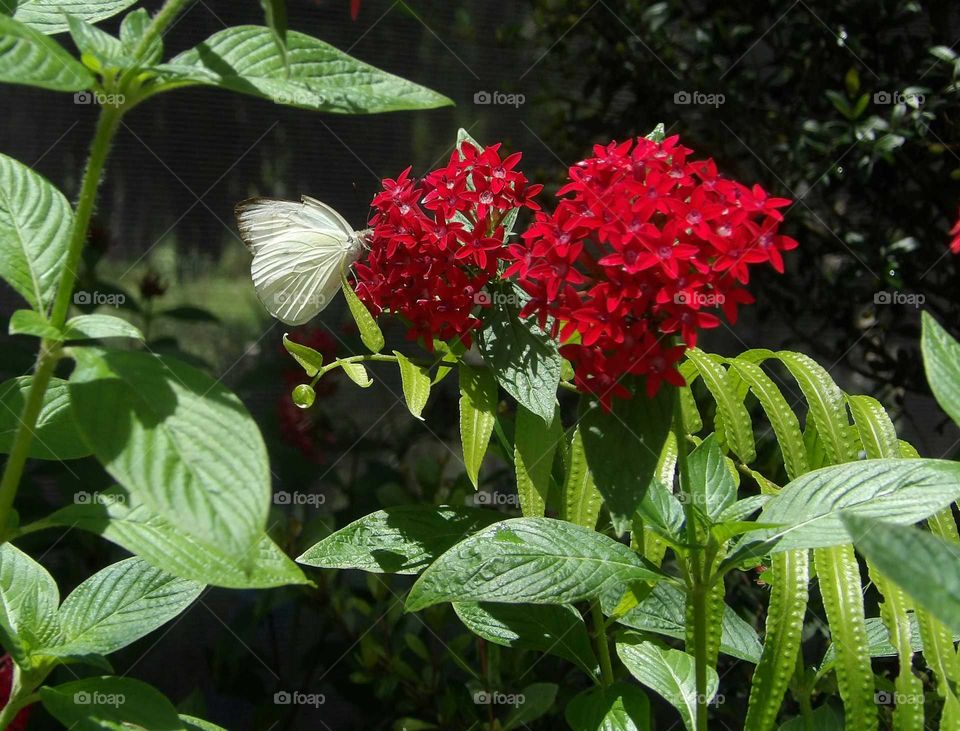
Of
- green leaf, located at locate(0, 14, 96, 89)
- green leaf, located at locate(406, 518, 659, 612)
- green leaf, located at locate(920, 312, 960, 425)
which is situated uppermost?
green leaf, located at locate(0, 14, 96, 89)

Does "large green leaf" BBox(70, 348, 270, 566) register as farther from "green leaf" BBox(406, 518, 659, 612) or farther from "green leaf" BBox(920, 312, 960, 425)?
"green leaf" BBox(920, 312, 960, 425)

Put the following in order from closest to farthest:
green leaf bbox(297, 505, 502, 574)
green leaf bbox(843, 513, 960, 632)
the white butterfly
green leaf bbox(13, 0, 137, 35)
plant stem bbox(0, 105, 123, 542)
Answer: green leaf bbox(843, 513, 960, 632) < plant stem bbox(0, 105, 123, 542) < green leaf bbox(13, 0, 137, 35) < green leaf bbox(297, 505, 502, 574) < the white butterfly

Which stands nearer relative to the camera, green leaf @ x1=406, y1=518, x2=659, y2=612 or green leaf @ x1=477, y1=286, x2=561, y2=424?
green leaf @ x1=406, y1=518, x2=659, y2=612

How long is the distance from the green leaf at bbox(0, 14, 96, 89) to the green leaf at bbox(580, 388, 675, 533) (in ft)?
1.34

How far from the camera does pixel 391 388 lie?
202cm

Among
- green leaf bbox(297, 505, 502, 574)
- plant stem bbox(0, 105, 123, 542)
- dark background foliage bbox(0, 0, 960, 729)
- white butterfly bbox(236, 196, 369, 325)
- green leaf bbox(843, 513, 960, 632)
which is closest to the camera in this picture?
green leaf bbox(843, 513, 960, 632)

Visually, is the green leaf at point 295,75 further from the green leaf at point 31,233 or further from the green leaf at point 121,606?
the green leaf at point 121,606

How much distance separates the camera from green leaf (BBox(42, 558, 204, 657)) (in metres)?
0.66

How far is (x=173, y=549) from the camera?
55cm

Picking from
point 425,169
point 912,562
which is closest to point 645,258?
point 912,562

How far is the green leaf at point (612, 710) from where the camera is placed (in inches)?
32.5

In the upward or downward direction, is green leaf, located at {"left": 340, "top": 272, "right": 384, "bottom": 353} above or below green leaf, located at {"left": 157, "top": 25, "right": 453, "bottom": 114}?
below

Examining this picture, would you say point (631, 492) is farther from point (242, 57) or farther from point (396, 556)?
point (242, 57)

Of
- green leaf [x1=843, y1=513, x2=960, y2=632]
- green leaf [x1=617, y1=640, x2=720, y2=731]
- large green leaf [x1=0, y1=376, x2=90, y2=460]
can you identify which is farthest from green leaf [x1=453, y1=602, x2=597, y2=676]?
green leaf [x1=843, y1=513, x2=960, y2=632]
